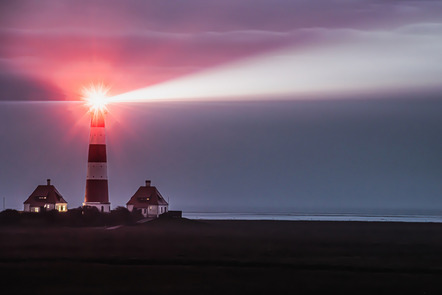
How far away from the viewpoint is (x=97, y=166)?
7238cm

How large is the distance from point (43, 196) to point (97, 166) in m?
9.73

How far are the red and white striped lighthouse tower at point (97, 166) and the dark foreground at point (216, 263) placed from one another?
1152 centimetres

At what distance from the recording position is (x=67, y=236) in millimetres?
56719

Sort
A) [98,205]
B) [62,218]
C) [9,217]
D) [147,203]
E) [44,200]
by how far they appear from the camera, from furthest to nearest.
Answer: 1. [147,203]
2. [44,200]
3. [98,205]
4. [9,217]
5. [62,218]

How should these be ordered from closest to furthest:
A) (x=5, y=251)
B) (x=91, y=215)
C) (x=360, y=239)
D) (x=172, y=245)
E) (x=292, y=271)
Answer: (x=292, y=271), (x=5, y=251), (x=172, y=245), (x=360, y=239), (x=91, y=215)

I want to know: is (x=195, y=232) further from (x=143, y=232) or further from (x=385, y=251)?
(x=385, y=251)

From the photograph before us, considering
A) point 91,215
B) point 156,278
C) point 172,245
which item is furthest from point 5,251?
point 91,215

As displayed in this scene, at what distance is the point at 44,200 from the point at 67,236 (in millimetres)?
23291

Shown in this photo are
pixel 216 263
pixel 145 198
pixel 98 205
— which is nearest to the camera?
pixel 216 263

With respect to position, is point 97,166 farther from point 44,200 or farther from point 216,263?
point 216,263

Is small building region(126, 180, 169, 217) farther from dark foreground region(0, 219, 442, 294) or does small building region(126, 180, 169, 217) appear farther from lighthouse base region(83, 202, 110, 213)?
dark foreground region(0, 219, 442, 294)

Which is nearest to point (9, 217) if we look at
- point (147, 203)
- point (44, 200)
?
point (44, 200)

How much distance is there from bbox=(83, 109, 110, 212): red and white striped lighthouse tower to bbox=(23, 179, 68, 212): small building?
24.3 ft

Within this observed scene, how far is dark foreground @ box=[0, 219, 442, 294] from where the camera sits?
3234 centimetres
